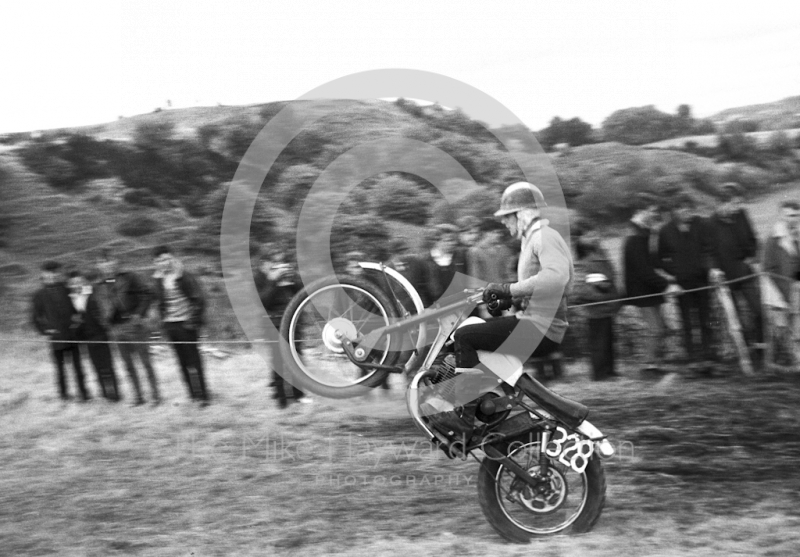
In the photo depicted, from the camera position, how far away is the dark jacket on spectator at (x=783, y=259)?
7789 mm

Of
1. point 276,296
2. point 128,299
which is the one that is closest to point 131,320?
point 128,299

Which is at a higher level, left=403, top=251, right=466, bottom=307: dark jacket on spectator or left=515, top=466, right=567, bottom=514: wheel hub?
left=403, top=251, right=466, bottom=307: dark jacket on spectator

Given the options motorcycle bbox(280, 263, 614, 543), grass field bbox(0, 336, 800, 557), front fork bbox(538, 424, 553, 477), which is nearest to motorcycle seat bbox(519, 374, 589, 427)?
motorcycle bbox(280, 263, 614, 543)

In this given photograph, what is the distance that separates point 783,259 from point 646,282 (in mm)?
Answer: 1264

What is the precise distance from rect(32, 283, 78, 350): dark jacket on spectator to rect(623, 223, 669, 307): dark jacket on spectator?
18.0 feet

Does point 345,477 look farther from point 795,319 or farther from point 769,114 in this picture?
point 769,114

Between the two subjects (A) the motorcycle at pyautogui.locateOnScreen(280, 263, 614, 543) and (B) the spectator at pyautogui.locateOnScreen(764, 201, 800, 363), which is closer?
(A) the motorcycle at pyautogui.locateOnScreen(280, 263, 614, 543)

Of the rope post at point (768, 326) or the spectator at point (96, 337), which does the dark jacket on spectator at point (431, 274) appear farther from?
the spectator at point (96, 337)

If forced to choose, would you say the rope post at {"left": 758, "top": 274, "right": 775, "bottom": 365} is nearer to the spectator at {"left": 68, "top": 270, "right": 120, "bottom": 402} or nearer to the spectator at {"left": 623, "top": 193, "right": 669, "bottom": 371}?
the spectator at {"left": 623, "top": 193, "right": 669, "bottom": 371}

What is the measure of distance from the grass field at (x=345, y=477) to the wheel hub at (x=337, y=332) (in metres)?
1.17

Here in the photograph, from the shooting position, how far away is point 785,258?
7809mm

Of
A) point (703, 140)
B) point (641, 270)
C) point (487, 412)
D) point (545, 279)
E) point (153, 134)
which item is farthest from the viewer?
point (153, 134)

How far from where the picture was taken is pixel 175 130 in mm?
11859

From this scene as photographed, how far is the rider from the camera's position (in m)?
4.60
